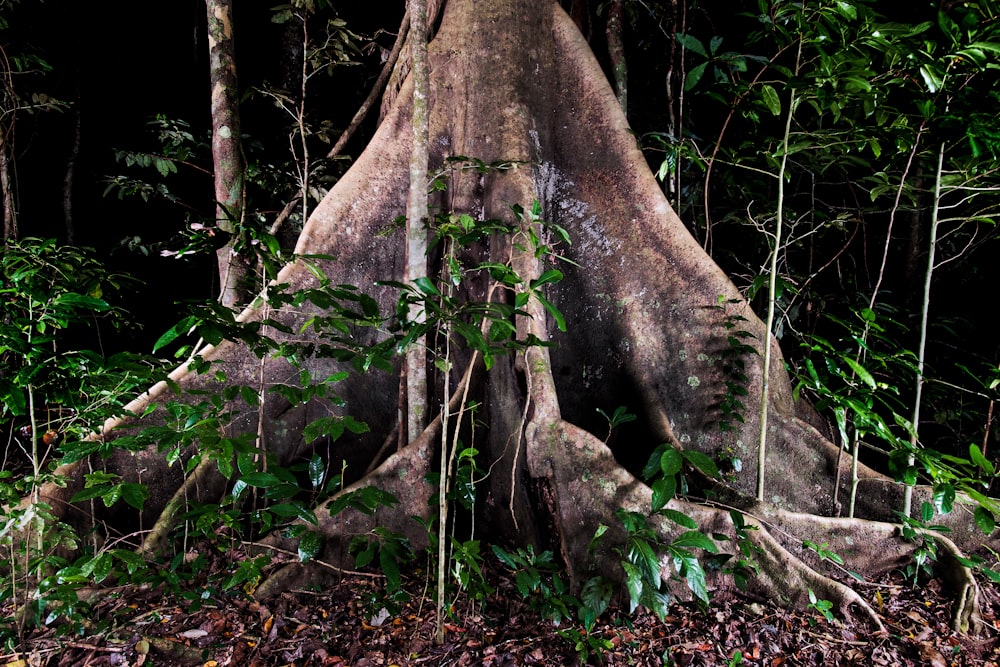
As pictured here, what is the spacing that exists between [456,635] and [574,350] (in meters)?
1.56

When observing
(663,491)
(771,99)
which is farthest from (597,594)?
(771,99)

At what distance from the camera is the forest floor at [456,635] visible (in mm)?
1900

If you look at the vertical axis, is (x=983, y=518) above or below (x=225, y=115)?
below

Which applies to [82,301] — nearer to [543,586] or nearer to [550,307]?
[550,307]

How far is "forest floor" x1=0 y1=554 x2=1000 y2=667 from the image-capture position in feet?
6.23

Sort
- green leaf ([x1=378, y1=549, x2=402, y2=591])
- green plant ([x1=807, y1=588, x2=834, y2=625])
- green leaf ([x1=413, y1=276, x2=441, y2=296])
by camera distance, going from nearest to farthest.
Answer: green leaf ([x1=413, y1=276, x2=441, y2=296]) < green leaf ([x1=378, y1=549, x2=402, y2=591]) < green plant ([x1=807, y1=588, x2=834, y2=625])

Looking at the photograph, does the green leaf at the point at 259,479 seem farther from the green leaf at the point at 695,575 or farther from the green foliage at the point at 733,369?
the green foliage at the point at 733,369

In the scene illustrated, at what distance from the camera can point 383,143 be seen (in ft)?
10.5

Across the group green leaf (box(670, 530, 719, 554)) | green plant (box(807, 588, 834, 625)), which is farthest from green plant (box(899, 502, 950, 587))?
green leaf (box(670, 530, 719, 554))

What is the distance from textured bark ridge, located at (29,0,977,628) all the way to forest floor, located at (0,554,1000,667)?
5.1 inches

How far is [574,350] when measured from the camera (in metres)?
3.06

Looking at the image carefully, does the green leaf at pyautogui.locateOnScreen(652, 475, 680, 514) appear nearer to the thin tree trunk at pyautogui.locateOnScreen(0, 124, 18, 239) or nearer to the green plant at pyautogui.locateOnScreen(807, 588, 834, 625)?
the green plant at pyautogui.locateOnScreen(807, 588, 834, 625)

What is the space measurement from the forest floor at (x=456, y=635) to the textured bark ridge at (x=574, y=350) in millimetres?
129

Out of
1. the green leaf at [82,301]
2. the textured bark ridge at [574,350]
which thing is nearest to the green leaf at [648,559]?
the textured bark ridge at [574,350]
